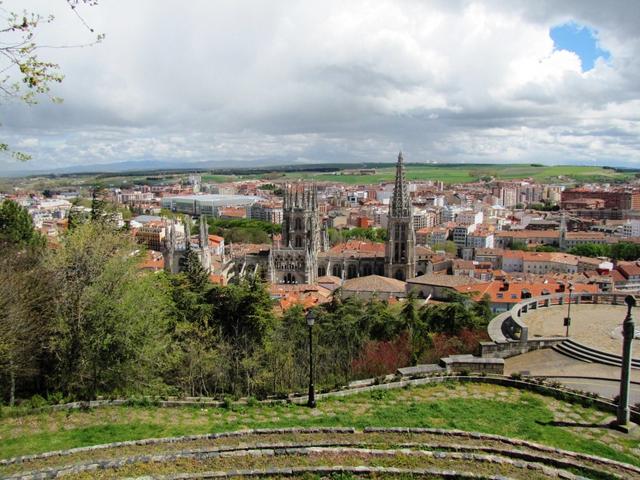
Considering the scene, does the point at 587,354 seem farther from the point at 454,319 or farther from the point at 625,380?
the point at 454,319

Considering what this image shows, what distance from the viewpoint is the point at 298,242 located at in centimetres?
5631

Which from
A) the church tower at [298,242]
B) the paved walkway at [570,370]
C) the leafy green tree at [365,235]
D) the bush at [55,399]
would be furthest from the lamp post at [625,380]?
the leafy green tree at [365,235]

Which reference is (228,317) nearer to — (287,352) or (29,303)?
(287,352)

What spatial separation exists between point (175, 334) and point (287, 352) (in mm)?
3956

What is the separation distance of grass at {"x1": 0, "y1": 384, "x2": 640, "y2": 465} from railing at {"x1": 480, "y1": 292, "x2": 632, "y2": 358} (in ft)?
9.12

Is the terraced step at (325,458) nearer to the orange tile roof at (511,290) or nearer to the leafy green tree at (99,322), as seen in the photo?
the leafy green tree at (99,322)

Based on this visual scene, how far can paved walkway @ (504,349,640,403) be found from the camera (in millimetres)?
12534

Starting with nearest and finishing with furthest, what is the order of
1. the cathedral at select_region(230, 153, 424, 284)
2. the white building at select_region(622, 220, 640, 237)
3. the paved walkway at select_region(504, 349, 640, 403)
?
the paved walkway at select_region(504, 349, 640, 403), the cathedral at select_region(230, 153, 424, 284), the white building at select_region(622, 220, 640, 237)

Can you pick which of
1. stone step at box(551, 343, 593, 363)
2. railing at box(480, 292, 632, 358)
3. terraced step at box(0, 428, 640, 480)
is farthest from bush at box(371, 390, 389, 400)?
stone step at box(551, 343, 593, 363)

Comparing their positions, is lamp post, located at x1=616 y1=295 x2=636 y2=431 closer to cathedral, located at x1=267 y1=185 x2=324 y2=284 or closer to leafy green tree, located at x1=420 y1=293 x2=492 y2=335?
leafy green tree, located at x1=420 y1=293 x2=492 y2=335

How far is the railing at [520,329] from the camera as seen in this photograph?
14977 mm

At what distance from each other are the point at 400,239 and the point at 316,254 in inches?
350

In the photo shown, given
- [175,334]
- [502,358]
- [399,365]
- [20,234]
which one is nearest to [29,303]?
[175,334]

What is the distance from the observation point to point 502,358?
1482 cm
